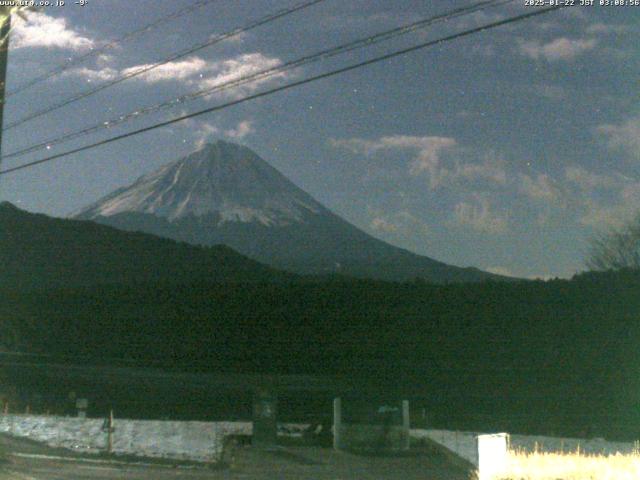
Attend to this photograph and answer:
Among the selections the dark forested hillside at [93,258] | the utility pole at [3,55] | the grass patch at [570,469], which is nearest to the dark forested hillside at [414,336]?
the dark forested hillside at [93,258]

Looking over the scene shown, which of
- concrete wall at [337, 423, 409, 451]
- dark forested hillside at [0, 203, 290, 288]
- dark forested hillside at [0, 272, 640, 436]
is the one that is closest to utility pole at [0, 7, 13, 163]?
concrete wall at [337, 423, 409, 451]

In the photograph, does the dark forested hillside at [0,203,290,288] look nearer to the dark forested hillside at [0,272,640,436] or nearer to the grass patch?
the dark forested hillside at [0,272,640,436]

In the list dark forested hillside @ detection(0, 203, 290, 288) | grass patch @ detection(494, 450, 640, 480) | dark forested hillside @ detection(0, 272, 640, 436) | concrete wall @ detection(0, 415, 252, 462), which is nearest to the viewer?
grass patch @ detection(494, 450, 640, 480)

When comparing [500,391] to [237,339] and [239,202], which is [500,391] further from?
[239,202]

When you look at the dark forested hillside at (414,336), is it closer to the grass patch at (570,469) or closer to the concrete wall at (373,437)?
the concrete wall at (373,437)

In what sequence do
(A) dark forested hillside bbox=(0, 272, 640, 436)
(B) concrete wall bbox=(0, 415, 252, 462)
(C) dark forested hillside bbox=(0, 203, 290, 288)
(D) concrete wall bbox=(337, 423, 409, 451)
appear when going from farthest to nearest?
(C) dark forested hillside bbox=(0, 203, 290, 288), (A) dark forested hillside bbox=(0, 272, 640, 436), (D) concrete wall bbox=(337, 423, 409, 451), (B) concrete wall bbox=(0, 415, 252, 462)

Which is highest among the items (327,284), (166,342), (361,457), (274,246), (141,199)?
(141,199)

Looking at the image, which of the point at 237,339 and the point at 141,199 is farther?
the point at 141,199

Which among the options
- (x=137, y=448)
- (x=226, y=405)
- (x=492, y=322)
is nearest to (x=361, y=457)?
(x=137, y=448)
